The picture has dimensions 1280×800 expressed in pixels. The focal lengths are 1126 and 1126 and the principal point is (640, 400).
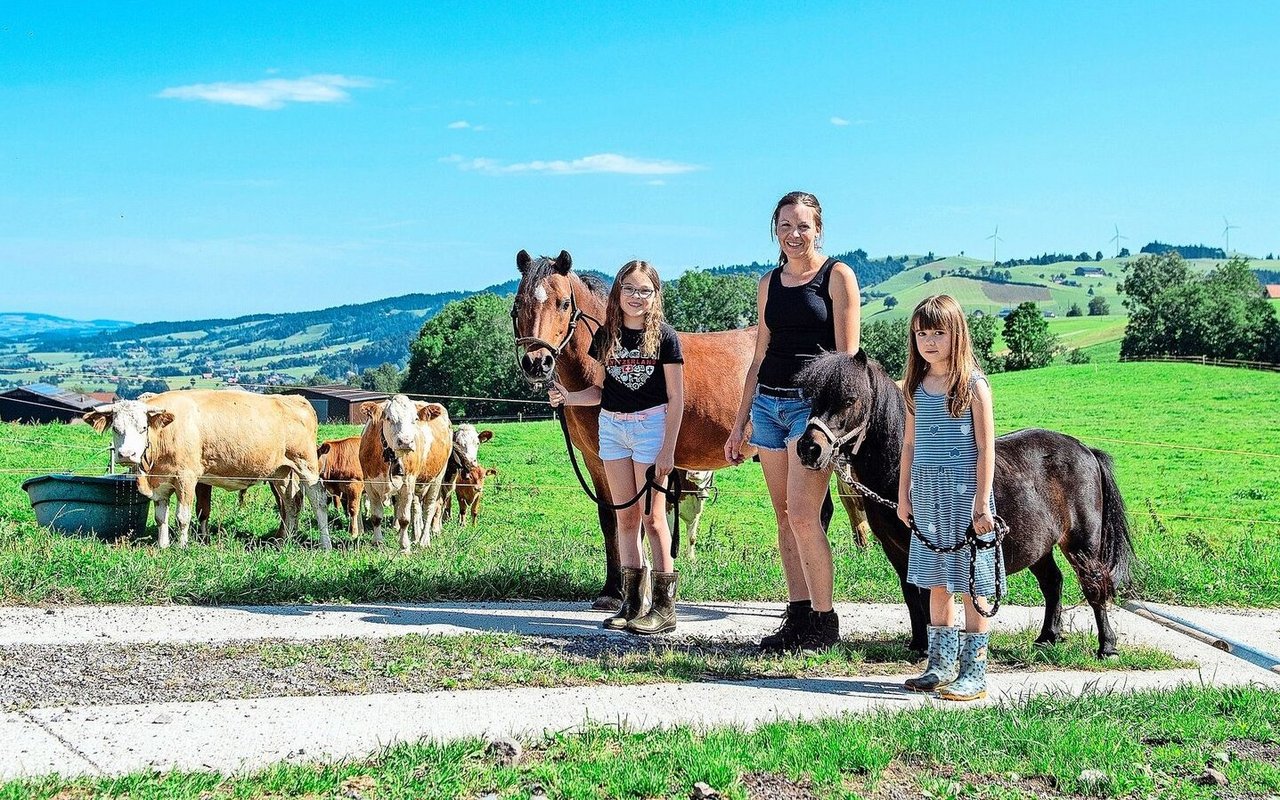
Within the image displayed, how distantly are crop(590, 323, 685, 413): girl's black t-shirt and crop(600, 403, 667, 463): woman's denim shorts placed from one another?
0.16 feet

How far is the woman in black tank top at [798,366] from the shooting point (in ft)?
22.5

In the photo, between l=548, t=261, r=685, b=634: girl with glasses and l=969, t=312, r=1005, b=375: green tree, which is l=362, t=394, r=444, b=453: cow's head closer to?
l=548, t=261, r=685, b=634: girl with glasses

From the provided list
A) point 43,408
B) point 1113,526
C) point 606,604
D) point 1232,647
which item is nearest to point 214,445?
point 606,604

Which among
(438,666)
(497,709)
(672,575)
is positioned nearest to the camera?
(497,709)

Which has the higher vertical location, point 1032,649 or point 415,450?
point 415,450

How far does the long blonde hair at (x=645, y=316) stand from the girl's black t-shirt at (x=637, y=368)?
0.03m

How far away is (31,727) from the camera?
5.05 metres

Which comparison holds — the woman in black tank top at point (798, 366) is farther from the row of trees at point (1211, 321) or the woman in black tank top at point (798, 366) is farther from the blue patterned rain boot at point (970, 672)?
the row of trees at point (1211, 321)

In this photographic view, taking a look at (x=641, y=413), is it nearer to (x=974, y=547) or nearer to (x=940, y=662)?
(x=974, y=547)

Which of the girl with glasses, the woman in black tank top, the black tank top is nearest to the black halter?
the girl with glasses

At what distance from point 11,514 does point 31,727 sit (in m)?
13.9

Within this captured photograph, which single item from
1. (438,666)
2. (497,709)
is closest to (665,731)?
(497,709)

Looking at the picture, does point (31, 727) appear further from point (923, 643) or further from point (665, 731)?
point (923, 643)

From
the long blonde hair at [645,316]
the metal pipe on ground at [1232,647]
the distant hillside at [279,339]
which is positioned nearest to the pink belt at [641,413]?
the long blonde hair at [645,316]
